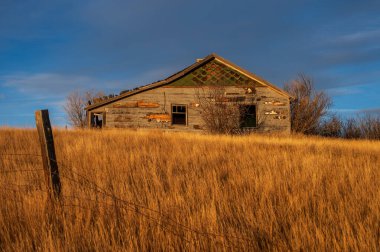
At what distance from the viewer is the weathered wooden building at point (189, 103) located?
20406mm

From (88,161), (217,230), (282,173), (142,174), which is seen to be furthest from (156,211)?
(88,161)

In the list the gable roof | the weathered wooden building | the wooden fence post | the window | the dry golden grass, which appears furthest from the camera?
the window

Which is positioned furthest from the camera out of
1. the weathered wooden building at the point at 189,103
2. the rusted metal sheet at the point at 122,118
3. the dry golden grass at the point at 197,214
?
the rusted metal sheet at the point at 122,118

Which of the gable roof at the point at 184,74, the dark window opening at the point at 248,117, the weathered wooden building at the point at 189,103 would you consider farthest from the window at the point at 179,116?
the dark window opening at the point at 248,117

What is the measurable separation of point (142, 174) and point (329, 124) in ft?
85.4

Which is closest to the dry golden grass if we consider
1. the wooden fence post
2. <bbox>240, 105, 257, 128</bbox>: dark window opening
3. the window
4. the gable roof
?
the wooden fence post

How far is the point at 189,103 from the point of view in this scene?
A: 67.5 feet

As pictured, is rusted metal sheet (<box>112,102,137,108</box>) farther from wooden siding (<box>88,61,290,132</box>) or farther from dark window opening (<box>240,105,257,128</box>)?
dark window opening (<box>240,105,257,128</box>)

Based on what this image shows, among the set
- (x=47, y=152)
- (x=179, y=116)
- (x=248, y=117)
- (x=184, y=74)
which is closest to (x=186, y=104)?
(x=184, y=74)

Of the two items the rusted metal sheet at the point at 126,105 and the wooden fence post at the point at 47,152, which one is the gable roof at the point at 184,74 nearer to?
the rusted metal sheet at the point at 126,105

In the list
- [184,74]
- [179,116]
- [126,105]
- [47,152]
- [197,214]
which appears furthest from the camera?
[179,116]

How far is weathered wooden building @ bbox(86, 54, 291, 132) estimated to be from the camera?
20.4 meters

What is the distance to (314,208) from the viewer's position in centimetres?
385

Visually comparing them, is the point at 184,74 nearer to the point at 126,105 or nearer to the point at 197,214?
the point at 126,105
